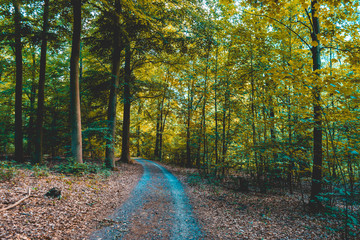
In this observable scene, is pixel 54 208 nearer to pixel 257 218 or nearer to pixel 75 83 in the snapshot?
pixel 75 83

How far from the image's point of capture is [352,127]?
14.0ft

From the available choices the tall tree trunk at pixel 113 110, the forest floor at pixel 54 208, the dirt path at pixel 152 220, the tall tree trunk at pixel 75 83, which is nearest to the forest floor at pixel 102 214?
the forest floor at pixel 54 208

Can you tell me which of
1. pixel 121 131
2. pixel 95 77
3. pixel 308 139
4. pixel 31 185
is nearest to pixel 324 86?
pixel 308 139

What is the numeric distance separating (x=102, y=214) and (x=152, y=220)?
154cm

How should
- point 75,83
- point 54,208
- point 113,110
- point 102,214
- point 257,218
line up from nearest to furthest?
point 54,208 → point 102,214 → point 257,218 → point 75,83 → point 113,110

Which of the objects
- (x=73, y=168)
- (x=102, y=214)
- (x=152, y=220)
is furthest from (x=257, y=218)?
(x=73, y=168)

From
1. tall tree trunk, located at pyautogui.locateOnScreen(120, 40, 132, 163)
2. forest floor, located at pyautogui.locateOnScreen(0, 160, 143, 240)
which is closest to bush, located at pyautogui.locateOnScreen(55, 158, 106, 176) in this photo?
forest floor, located at pyautogui.locateOnScreen(0, 160, 143, 240)

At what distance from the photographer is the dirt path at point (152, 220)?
4.41 meters

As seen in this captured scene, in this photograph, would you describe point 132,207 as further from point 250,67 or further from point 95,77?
point 95,77

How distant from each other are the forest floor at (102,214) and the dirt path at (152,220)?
10.5 inches

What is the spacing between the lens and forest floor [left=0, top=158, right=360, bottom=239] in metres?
4.18

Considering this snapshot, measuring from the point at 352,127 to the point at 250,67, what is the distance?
5847mm

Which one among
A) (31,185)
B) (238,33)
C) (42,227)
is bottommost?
(42,227)

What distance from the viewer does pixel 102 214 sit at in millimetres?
5398
